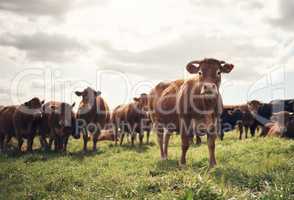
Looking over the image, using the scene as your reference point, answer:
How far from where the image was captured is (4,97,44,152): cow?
19.4m

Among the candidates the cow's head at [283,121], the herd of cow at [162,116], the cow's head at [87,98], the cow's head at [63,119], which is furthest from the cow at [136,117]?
the cow's head at [283,121]

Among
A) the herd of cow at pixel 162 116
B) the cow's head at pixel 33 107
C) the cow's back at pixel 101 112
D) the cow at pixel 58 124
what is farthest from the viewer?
the cow's back at pixel 101 112

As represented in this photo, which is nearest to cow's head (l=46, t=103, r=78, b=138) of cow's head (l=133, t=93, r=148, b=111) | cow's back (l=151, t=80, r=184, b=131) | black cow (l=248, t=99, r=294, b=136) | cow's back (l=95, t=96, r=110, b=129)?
cow's back (l=95, t=96, r=110, b=129)

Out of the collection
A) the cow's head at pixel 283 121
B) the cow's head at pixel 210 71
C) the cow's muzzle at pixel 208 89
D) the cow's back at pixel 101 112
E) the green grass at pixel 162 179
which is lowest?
the green grass at pixel 162 179

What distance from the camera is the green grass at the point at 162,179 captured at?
6711 millimetres

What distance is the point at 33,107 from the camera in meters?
20.1

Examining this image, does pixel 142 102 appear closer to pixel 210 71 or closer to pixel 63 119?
pixel 63 119

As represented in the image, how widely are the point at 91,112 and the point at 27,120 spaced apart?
323cm

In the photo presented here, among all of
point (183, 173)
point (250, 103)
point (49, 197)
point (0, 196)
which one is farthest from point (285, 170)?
point (250, 103)

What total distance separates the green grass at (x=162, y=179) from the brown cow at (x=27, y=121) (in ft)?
18.9

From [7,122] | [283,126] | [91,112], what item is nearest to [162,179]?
[91,112]

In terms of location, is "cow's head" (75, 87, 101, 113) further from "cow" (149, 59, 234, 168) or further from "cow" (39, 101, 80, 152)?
"cow" (149, 59, 234, 168)

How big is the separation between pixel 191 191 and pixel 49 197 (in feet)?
12.0

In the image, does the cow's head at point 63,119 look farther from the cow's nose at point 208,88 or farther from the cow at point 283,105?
the cow at point 283,105
